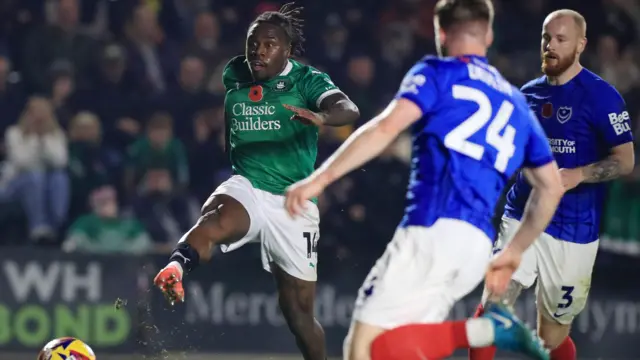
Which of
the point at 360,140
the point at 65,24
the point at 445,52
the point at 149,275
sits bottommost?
the point at 149,275

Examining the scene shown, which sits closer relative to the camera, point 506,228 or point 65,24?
point 506,228

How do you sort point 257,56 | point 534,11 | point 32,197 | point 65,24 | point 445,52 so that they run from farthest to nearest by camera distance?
point 534,11
point 65,24
point 32,197
point 257,56
point 445,52

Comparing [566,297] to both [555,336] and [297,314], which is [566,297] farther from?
[297,314]

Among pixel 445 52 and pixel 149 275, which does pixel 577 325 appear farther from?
pixel 445 52

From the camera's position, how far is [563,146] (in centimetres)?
790

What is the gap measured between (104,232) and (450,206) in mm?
8168

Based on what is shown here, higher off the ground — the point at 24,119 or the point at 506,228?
the point at 24,119

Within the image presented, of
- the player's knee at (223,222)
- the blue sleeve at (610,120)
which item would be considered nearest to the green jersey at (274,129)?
the player's knee at (223,222)

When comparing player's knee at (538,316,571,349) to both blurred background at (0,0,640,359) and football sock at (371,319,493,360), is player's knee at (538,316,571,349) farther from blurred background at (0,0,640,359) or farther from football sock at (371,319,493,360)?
blurred background at (0,0,640,359)

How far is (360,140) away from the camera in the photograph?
521 centimetres

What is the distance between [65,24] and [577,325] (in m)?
7.17

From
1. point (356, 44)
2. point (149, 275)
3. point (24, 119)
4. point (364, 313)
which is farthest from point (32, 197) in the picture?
point (364, 313)

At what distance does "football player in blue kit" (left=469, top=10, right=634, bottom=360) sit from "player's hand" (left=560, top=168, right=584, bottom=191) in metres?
0.05

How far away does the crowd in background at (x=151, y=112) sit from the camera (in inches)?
520
